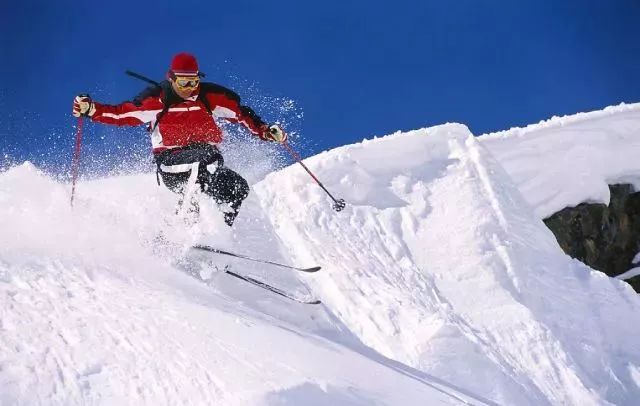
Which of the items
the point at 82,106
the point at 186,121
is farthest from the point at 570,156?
the point at 82,106

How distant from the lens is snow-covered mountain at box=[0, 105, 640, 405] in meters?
3.68

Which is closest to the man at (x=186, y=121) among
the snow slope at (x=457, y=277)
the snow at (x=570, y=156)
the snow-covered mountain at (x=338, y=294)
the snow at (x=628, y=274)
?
the snow-covered mountain at (x=338, y=294)

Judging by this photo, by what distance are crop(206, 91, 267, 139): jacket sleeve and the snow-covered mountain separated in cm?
101

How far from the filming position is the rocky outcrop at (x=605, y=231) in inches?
614

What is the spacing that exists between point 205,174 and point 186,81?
900 mm

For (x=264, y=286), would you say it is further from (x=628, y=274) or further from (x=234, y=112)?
(x=628, y=274)

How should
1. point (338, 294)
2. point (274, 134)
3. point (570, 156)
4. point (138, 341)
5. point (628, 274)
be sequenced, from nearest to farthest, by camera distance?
point (138, 341)
point (274, 134)
point (338, 294)
point (570, 156)
point (628, 274)

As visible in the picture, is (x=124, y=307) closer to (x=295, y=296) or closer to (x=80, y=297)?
(x=80, y=297)

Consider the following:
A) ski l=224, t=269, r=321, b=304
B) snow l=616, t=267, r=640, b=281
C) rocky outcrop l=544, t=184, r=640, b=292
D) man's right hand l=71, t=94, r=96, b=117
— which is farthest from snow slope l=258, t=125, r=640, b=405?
snow l=616, t=267, r=640, b=281

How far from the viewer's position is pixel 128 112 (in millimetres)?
6449

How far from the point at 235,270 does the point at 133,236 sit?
0.97m

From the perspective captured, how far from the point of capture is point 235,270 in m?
6.58

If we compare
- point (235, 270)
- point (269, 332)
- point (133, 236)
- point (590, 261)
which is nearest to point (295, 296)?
point (235, 270)

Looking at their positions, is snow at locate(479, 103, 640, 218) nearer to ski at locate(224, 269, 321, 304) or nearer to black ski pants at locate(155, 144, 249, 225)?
black ski pants at locate(155, 144, 249, 225)
